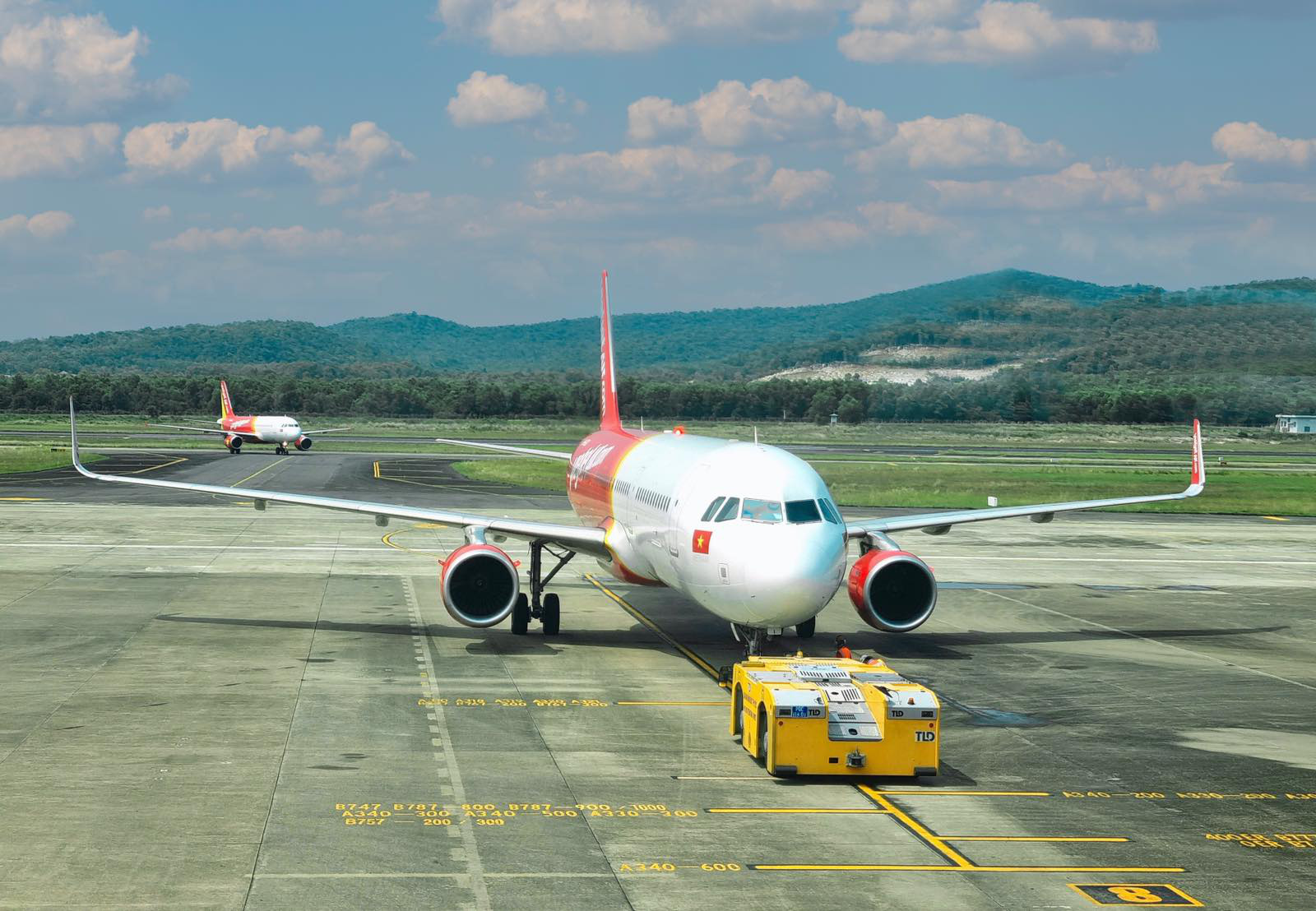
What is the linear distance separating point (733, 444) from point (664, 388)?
530ft

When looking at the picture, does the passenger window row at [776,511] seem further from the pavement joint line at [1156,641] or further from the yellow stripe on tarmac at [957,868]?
the pavement joint line at [1156,641]

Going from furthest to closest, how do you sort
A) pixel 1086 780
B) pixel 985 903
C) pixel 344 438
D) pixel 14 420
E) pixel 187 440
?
pixel 14 420, pixel 344 438, pixel 187 440, pixel 1086 780, pixel 985 903

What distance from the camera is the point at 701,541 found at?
26.1 meters

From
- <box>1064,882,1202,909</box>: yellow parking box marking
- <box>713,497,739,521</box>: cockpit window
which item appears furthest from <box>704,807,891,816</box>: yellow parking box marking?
<box>713,497,739,521</box>: cockpit window

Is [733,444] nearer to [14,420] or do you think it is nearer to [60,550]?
[60,550]

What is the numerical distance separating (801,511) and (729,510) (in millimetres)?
1384

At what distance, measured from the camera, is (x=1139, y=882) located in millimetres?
15750

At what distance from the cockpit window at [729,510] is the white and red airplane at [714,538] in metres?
0.02

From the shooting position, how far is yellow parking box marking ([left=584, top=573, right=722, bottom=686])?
29.1m

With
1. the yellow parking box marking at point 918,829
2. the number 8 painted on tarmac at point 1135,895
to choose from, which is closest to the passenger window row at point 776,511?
the yellow parking box marking at point 918,829

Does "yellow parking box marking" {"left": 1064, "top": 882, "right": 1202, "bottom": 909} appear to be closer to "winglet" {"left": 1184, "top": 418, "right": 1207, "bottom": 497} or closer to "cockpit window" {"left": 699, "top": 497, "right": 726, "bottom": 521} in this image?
"cockpit window" {"left": 699, "top": 497, "right": 726, "bottom": 521}

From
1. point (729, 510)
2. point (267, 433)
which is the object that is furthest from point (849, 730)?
point (267, 433)

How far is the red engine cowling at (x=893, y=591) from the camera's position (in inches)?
1166

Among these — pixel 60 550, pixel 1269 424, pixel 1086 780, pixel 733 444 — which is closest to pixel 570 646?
pixel 733 444
